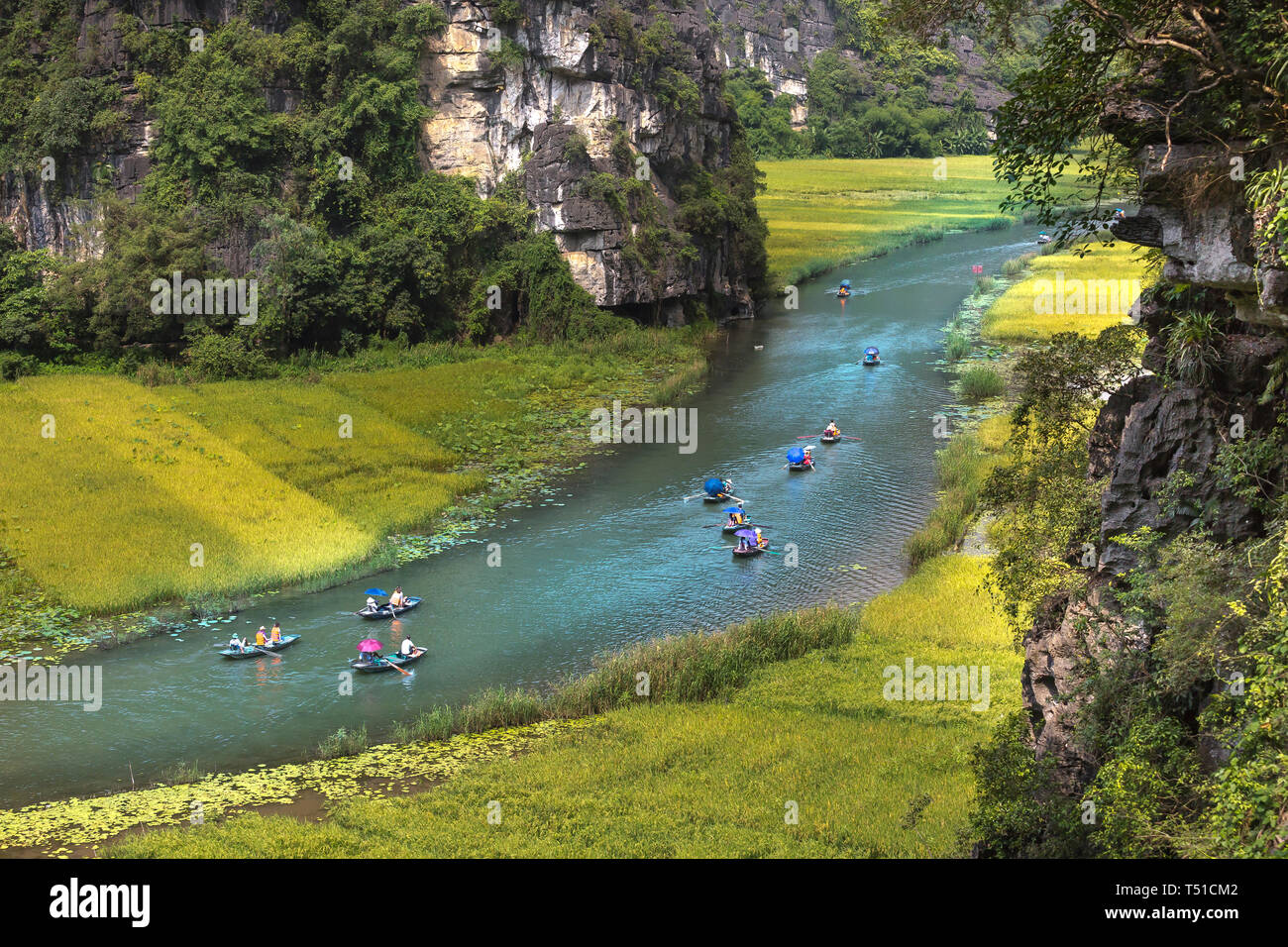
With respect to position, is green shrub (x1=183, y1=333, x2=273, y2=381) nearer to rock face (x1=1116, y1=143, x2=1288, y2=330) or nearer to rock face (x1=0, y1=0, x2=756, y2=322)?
rock face (x1=0, y1=0, x2=756, y2=322)

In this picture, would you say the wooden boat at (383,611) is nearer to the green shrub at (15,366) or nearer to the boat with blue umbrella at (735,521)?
the boat with blue umbrella at (735,521)

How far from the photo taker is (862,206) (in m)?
91.2

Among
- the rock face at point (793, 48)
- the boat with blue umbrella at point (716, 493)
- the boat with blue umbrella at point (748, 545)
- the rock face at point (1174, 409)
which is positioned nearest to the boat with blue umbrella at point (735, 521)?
the boat with blue umbrella at point (748, 545)

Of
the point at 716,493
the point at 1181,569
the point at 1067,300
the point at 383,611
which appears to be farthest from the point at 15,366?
the point at 1067,300

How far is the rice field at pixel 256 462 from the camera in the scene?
90.9 feet

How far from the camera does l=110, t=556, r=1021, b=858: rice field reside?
15945 millimetres

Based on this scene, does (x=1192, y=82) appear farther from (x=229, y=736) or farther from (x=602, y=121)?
(x=602, y=121)

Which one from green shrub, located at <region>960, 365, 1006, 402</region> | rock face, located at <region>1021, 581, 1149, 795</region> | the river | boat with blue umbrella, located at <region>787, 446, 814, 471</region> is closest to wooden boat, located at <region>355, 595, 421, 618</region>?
the river

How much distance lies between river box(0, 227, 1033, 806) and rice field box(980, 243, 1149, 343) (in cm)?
810

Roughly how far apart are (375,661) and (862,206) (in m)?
75.9

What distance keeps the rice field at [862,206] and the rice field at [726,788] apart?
162ft

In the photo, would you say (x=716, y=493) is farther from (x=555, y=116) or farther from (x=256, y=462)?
(x=555, y=116)
